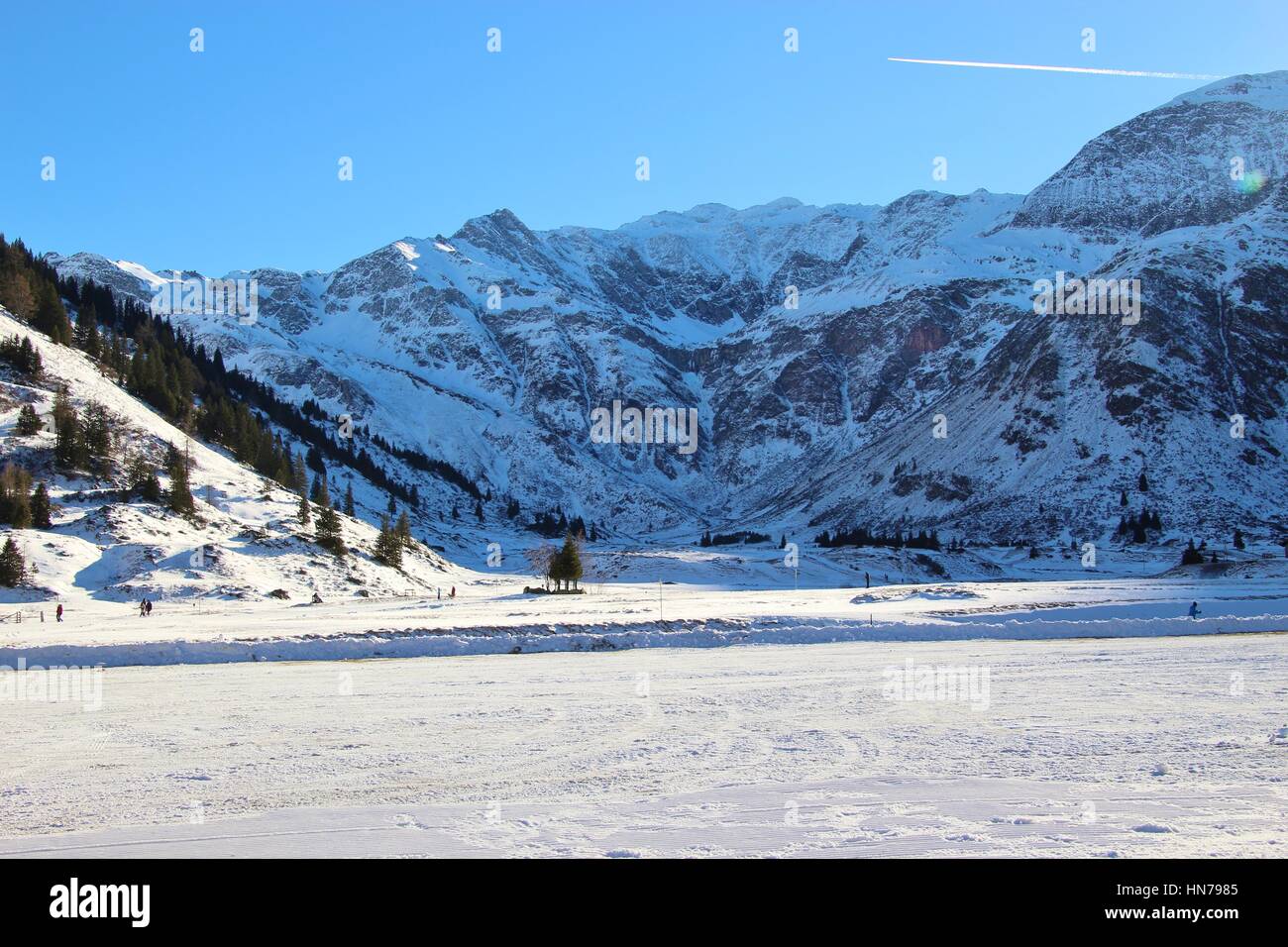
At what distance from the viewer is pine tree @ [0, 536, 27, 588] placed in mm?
58250

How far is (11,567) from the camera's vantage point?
58.8 m

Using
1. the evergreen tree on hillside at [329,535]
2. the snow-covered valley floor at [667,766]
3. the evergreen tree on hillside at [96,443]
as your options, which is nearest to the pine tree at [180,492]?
the evergreen tree on hillside at [96,443]

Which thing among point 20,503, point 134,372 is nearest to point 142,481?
point 20,503

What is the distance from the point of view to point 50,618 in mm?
49156

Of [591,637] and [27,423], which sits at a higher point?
[27,423]

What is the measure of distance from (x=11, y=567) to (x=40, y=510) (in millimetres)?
11308

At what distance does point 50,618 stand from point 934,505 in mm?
178806

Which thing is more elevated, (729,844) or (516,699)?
(729,844)

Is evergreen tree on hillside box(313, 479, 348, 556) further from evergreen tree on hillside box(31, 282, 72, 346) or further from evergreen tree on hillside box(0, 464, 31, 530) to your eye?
evergreen tree on hillside box(31, 282, 72, 346)

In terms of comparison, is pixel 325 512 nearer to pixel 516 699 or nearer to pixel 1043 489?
pixel 516 699

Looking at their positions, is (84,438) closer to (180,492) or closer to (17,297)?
(180,492)

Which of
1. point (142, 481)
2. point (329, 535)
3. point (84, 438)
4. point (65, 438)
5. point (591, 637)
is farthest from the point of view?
point (329, 535)

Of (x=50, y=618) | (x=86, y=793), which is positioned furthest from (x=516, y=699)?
(x=50, y=618)
